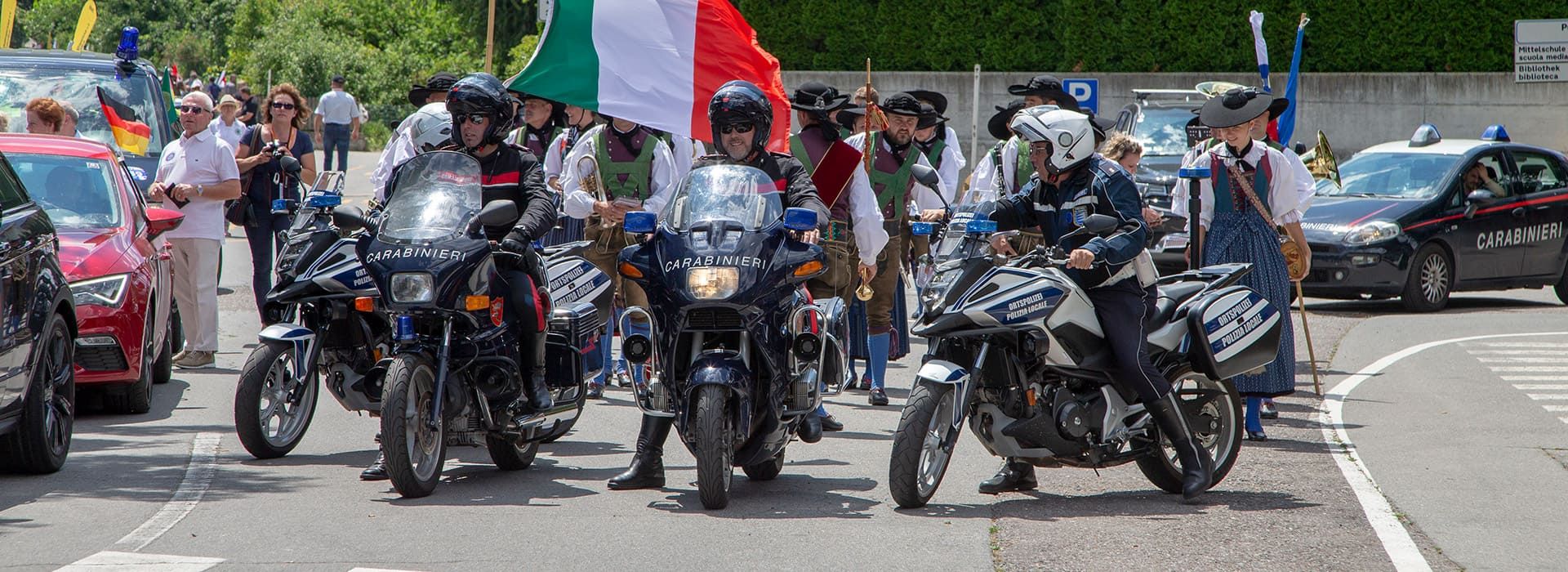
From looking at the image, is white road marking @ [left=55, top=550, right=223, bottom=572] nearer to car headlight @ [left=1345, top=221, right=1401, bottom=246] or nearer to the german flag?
the german flag

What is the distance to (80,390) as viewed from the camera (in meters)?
10.4

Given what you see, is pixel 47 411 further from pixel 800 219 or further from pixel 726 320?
pixel 800 219

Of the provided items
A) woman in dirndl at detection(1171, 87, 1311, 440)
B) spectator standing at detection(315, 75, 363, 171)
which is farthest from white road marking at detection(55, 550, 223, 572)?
spectator standing at detection(315, 75, 363, 171)

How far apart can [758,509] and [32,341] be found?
10.6 feet

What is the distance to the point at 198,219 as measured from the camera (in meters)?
12.0

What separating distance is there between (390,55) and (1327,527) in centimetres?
4726

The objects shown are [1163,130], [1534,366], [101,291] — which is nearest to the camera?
[101,291]

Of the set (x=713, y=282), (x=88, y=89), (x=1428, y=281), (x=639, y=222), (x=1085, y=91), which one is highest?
(x=1085, y=91)

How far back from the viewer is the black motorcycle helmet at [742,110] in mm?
7734

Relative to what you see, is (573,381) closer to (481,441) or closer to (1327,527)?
(481,441)

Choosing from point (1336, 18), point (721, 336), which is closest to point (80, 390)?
point (721, 336)

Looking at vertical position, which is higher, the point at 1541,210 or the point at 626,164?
the point at 1541,210

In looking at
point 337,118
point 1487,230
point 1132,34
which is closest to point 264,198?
point 1487,230

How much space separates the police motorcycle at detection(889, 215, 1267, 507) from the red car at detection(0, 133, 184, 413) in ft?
15.2
